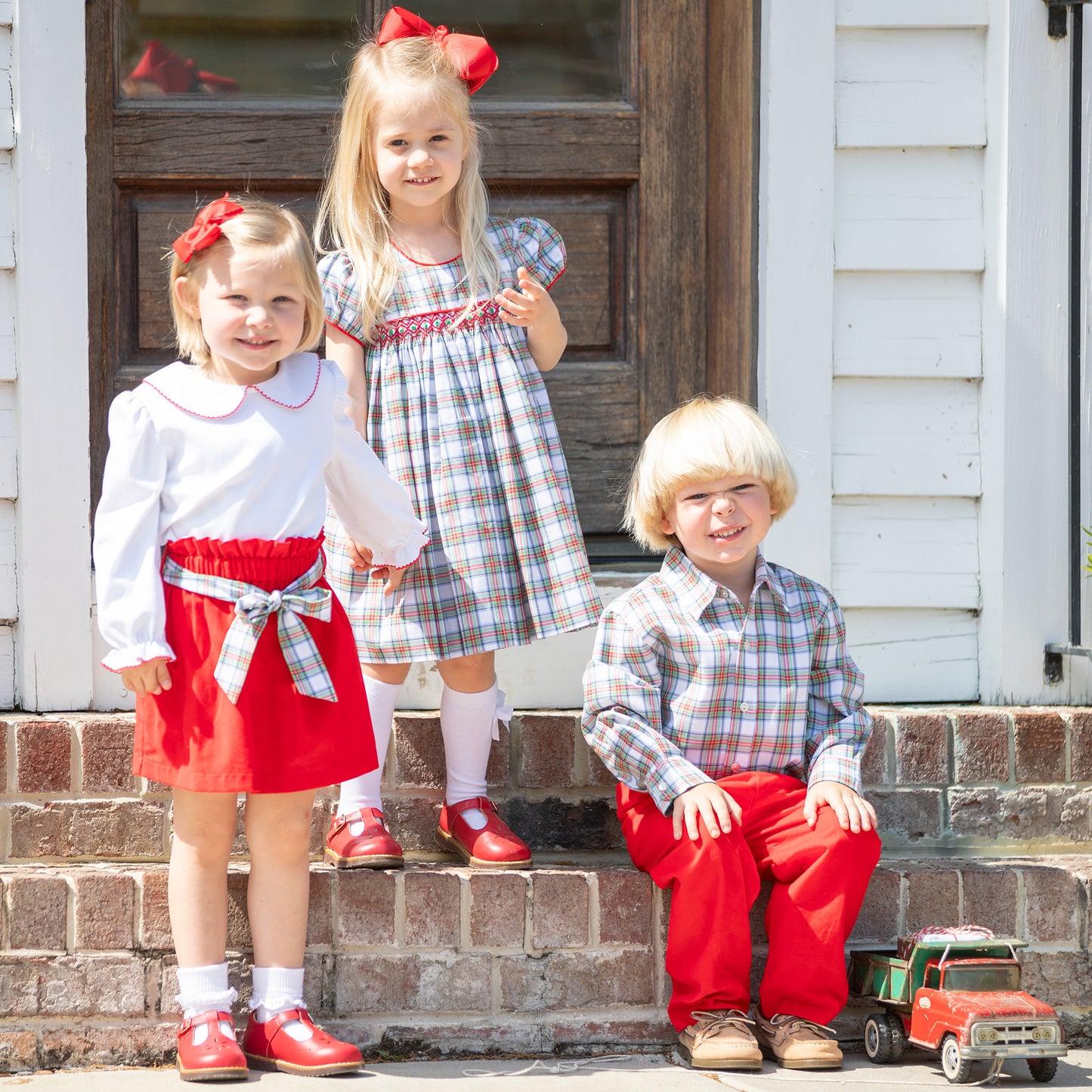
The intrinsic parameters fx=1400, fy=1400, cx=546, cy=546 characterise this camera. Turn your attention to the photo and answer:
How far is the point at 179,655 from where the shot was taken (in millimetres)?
2299

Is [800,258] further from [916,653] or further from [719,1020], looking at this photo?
[719,1020]

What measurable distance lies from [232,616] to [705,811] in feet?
2.86

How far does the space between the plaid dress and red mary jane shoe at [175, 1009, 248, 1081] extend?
77cm

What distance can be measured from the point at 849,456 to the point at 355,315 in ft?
3.81

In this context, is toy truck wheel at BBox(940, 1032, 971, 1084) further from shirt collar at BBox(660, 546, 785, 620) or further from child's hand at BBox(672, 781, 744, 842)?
shirt collar at BBox(660, 546, 785, 620)

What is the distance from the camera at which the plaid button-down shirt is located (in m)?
2.57

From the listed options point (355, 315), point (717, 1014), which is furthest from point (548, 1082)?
point (355, 315)

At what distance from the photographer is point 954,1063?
7.55 feet

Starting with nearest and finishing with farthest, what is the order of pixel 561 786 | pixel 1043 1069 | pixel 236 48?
pixel 1043 1069 < pixel 561 786 < pixel 236 48

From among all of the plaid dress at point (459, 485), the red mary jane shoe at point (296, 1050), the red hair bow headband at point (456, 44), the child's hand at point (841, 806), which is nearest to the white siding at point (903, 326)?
the plaid dress at point (459, 485)

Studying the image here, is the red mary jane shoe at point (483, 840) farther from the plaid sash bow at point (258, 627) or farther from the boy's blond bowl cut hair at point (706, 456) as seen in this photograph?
the boy's blond bowl cut hair at point (706, 456)

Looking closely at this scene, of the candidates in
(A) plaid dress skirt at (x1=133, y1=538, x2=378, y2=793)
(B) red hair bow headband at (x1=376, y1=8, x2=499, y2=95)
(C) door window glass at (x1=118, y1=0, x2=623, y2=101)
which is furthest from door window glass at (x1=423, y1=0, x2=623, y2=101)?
(A) plaid dress skirt at (x1=133, y1=538, x2=378, y2=793)

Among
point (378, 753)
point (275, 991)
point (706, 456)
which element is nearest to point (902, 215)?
point (706, 456)

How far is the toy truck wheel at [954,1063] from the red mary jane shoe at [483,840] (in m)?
0.81
